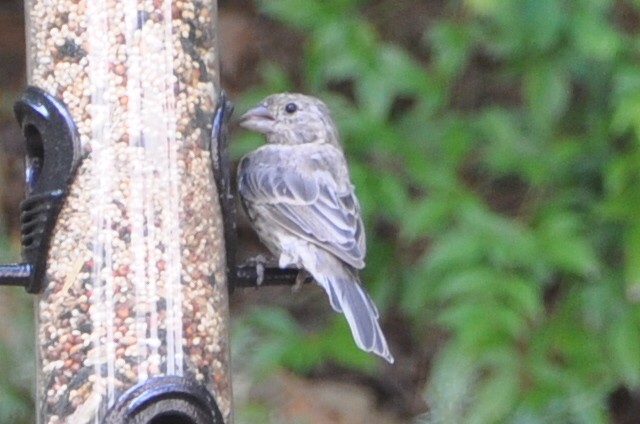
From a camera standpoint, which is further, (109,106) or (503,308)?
(503,308)

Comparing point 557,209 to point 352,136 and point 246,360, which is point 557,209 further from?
point 246,360

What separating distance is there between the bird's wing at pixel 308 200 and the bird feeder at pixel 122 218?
0.63 metres

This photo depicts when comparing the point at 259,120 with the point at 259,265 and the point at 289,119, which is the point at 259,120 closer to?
the point at 289,119

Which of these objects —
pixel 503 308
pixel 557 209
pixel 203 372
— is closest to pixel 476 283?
pixel 503 308

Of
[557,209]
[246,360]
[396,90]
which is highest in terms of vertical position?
[396,90]

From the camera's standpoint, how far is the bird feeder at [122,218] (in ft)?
14.4

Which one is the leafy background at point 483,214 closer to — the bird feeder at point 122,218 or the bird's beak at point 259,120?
the bird's beak at point 259,120

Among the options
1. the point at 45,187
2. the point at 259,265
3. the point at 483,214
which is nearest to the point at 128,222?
the point at 45,187

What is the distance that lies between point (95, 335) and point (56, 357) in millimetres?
125

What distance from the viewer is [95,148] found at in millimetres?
4496

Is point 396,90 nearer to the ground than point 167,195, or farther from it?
farther from it

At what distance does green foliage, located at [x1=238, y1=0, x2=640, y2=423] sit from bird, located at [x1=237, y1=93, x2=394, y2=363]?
28 cm

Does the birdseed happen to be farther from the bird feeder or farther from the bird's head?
the bird's head

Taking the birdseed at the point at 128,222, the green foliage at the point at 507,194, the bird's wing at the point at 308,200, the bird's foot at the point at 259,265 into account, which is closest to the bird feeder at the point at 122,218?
the birdseed at the point at 128,222
